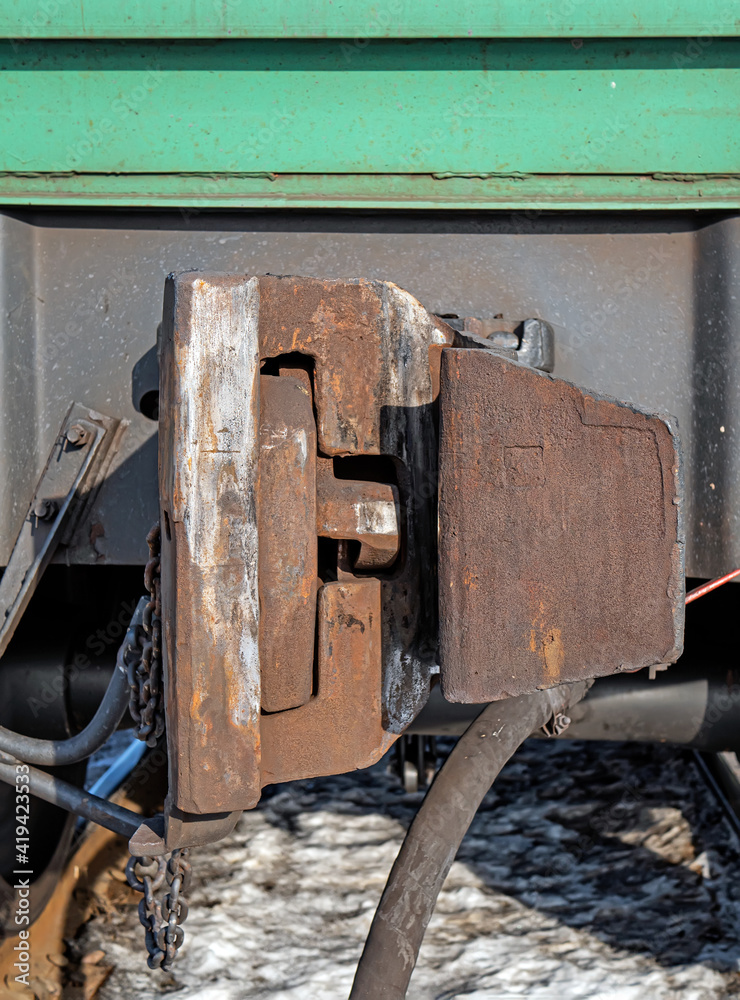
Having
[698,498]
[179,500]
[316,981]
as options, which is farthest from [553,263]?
[316,981]

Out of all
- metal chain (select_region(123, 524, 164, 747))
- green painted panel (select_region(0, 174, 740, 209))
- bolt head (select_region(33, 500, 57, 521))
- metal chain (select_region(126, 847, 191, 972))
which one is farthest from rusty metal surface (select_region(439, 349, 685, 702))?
bolt head (select_region(33, 500, 57, 521))

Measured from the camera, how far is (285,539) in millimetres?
1110

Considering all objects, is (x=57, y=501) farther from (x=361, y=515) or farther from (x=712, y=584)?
(x=712, y=584)

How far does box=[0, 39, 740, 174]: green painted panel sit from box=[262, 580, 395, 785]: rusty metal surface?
0.76m

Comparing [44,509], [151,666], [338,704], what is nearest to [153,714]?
[151,666]

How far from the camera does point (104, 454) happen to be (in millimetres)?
1517

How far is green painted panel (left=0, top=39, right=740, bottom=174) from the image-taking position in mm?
1441

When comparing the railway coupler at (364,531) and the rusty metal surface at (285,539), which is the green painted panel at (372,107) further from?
the rusty metal surface at (285,539)

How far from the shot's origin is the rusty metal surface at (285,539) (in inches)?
43.4

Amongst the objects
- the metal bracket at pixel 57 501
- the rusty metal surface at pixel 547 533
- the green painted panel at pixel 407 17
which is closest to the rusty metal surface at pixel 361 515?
the rusty metal surface at pixel 547 533

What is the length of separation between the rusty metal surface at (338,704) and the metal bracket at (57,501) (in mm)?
570

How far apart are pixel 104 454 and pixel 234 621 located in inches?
23.0

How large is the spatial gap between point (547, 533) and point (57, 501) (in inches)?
33.5

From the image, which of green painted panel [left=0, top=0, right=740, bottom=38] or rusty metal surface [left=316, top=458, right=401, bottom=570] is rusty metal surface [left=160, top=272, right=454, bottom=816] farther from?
green painted panel [left=0, top=0, right=740, bottom=38]
